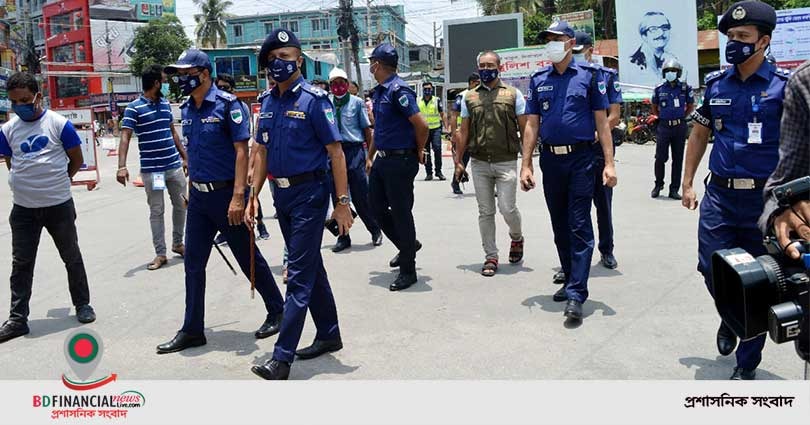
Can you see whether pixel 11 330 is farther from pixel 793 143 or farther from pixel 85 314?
pixel 793 143

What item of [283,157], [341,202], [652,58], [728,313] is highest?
[652,58]

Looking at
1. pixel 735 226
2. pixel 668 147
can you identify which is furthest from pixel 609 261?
pixel 668 147

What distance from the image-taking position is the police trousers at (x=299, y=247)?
402cm

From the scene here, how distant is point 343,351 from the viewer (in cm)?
462

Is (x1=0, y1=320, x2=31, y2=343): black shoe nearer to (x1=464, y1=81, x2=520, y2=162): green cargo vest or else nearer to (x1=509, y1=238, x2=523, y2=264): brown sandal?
(x1=464, y1=81, x2=520, y2=162): green cargo vest

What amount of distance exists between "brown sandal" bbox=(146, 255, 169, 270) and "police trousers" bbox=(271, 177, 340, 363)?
3.43m

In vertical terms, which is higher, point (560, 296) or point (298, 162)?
point (298, 162)

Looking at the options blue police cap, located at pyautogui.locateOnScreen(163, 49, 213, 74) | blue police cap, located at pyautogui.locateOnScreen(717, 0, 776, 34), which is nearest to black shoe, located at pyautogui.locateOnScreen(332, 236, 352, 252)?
blue police cap, located at pyautogui.locateOnScreen(163, 49, 213, 74)

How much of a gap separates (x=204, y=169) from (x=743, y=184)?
10.6 ft

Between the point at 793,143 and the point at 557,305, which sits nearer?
the point at 793,143

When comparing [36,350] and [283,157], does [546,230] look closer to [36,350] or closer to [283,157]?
[283,157]

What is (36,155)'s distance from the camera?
5.21 m

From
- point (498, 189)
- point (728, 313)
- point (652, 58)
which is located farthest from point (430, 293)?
point (652, 58)

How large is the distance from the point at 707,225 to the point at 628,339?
104cm
